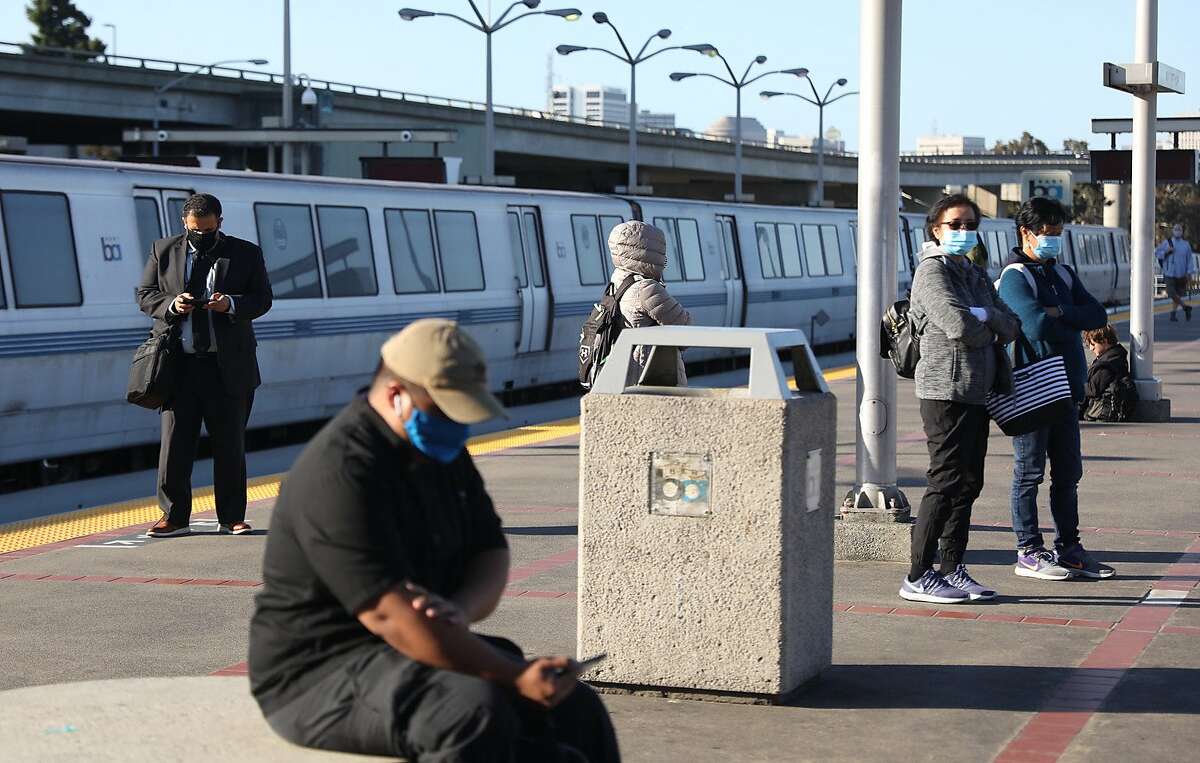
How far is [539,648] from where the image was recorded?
708cm

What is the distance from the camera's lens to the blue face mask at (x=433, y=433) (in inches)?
160

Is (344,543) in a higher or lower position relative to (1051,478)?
higher

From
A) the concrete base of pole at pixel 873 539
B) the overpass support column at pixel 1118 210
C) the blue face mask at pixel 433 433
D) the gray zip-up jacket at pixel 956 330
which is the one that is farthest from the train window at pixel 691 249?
the overpass support column at pixel 1118 210

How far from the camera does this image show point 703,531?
20.3 ft

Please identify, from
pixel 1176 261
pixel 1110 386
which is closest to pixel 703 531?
pixel 1110 386

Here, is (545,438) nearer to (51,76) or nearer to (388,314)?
(388,314)

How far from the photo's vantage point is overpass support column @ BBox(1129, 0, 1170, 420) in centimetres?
1608

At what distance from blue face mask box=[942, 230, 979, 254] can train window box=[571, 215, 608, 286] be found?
49.7 feet

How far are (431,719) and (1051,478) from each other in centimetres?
517

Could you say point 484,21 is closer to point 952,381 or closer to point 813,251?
point 813,251

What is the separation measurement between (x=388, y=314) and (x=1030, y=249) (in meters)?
10.5

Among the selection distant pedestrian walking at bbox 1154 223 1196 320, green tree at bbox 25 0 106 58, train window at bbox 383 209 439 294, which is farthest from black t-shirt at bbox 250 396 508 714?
green tree at bbox 25 0 106 58

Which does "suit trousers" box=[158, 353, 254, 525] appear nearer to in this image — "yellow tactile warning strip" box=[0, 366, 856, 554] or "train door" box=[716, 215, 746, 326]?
"yellow tactile warning strip" box=[0, 366, 856, 554]

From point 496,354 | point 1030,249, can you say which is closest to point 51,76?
point 496,354
